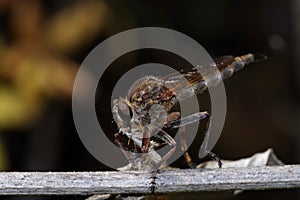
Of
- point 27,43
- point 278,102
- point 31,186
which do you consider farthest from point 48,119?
point 31,186

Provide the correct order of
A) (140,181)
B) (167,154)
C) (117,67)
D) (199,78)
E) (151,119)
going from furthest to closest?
(117,67) → (199,78) → (151,119) → (167,154) → (140,181)

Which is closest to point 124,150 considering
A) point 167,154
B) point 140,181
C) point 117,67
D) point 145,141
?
point 145,141

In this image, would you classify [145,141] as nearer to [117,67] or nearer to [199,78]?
[199,78]

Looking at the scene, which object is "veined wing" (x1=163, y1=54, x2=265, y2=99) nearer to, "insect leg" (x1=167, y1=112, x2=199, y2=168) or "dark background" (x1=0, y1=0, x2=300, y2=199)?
"insect leg" (x1=167, y1=112, x2=199, y2=168)

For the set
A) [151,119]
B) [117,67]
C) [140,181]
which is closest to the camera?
[140,181]

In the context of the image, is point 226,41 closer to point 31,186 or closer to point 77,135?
point 77,135

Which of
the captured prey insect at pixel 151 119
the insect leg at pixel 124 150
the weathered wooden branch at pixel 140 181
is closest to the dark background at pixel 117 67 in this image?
the captured prey insect at pixel 151 119
